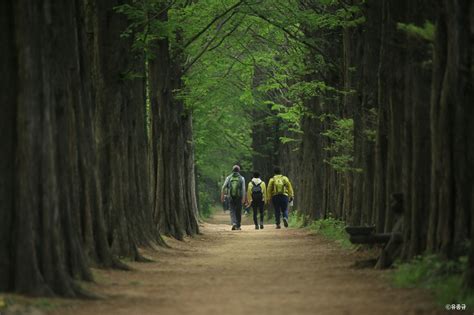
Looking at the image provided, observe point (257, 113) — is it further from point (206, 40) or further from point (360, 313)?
point (360, 313)

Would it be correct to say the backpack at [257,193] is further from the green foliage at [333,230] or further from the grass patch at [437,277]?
the grass patch at [437,277]

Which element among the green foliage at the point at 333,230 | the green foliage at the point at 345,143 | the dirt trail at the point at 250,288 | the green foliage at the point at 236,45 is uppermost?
the green foliage at the point at 236,45

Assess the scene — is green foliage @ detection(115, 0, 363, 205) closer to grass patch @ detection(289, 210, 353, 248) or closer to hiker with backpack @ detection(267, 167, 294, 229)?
grass patch @ detection(289, 210, 353, 248)

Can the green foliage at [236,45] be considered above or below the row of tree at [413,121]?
above

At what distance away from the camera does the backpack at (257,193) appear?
3562cm

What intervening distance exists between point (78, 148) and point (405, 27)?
5460mm

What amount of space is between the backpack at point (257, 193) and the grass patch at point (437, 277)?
21.5 m

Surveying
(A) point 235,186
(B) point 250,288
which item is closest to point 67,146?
(B) point 250,288

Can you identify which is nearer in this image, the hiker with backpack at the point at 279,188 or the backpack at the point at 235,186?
the backpack at the point at 235,186

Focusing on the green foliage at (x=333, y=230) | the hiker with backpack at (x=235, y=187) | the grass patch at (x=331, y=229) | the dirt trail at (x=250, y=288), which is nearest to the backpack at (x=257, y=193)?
the hiker with backpack at (x=235, y=187)

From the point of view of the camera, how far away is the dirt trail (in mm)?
10875

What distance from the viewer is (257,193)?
35.7 m

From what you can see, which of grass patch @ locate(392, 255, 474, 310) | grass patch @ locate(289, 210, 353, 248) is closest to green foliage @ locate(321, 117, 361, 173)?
grass patch @ locate(289, 210, 353, 248)

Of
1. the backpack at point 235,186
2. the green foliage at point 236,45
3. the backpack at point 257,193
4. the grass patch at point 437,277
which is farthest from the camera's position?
the backpack at point 257,193
